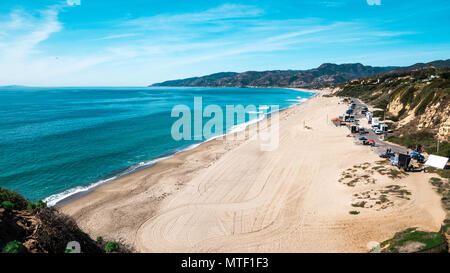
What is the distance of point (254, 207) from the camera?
15.3 m

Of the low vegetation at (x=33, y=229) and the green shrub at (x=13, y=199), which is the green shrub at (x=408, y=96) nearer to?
the low vegetation at (x=33, y=229)

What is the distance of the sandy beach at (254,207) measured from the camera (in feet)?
38.9

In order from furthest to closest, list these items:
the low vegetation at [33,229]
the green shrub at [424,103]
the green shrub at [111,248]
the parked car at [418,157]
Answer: the green shrub at [424,103] < the parked car at [418,157] < the green shrub at [111,248] < the low vegetation at [33,229]

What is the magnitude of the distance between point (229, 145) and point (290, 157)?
9.74 metres

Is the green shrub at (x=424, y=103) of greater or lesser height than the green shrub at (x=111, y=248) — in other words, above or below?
above

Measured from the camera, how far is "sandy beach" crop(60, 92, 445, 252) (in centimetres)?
1186

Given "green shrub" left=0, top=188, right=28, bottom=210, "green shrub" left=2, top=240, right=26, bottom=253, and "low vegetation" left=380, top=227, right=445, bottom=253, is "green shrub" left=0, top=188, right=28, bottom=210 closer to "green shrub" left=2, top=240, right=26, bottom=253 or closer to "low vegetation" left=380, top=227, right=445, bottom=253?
"green shrub" left=2, top=240, right=26, bottom=253

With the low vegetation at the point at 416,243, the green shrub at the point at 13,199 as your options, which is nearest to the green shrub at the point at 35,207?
the green shrub at the point at 13,199

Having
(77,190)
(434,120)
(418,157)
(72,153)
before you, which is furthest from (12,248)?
(434,120)

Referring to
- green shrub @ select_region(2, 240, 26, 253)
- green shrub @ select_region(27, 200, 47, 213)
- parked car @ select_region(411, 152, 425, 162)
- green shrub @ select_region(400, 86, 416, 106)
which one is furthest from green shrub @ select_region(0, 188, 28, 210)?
green shrub @ select_region(400, 86, 416, 106)

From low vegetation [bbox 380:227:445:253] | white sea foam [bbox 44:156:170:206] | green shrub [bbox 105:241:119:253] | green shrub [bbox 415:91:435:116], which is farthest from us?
green shrub [bbox 415:91:435:116]

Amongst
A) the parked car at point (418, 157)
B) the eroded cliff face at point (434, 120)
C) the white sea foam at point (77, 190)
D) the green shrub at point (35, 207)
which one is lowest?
the white sea foam at point (77, 190)

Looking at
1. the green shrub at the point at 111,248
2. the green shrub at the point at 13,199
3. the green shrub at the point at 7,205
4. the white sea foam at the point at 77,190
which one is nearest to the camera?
the green shrub at the point at 7,205
